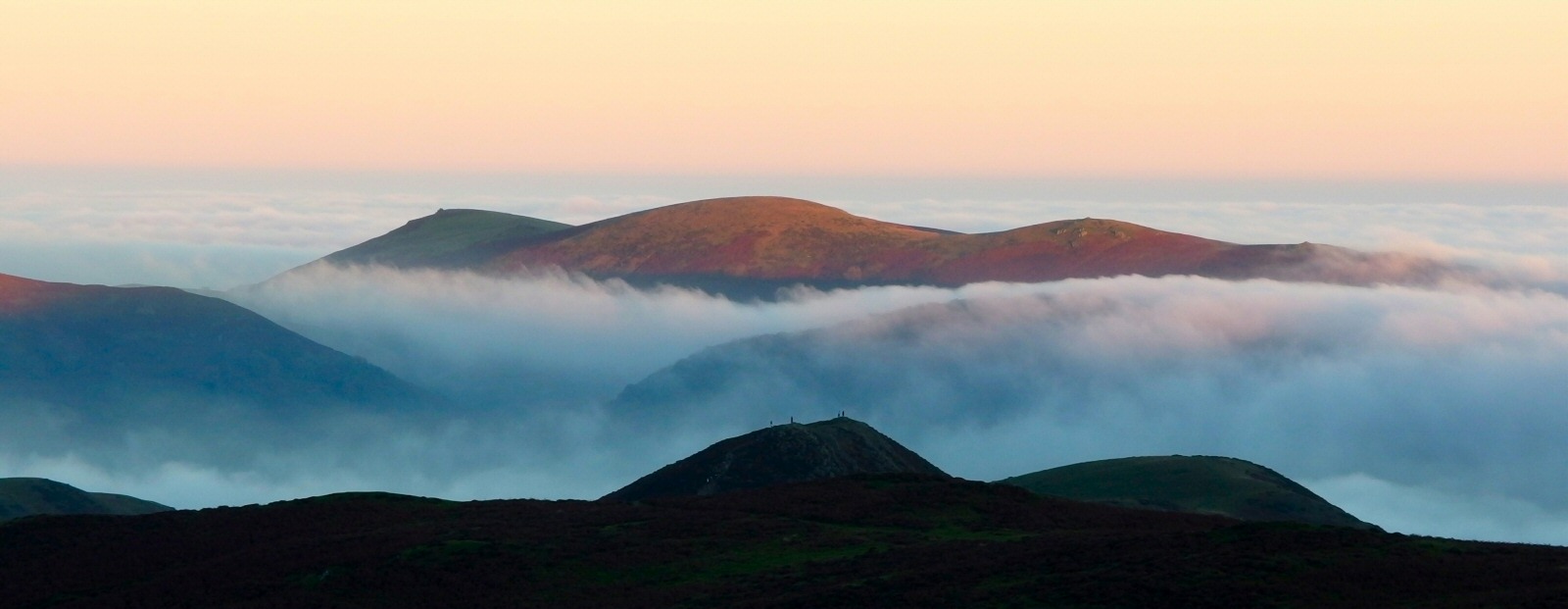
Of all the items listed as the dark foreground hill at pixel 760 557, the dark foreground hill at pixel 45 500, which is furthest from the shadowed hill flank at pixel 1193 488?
the dark foreground hill at pixel 45 500

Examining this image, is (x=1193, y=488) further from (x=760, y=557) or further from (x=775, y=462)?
(x=760, y=557)

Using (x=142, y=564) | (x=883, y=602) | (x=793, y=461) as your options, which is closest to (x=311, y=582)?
(x=142, y=564)

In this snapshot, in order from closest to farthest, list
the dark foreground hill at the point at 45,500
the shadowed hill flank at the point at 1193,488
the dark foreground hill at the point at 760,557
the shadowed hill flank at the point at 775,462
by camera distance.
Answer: the dark foreground hill at the point at 760,557 < the shadowed hill flank at the point at 775,462 < the shadowed hill flank at the point at 1193,488 < the dark foreground hill at the point at 45,500

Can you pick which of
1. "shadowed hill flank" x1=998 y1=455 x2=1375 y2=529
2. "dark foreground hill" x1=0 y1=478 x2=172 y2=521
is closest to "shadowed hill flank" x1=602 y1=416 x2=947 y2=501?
"shadowed hill flank" x1=998 y1=455 x2=1375 y2=529

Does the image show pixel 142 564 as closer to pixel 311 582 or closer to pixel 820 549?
pixel 311 582

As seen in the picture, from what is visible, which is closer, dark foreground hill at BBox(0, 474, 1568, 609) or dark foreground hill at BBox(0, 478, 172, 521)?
dark foreground hill at BBox(0, 474, 1568, 609)

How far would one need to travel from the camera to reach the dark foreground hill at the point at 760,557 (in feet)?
188

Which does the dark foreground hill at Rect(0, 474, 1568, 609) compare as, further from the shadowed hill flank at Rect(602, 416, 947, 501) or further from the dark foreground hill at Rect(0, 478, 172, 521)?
the dark foreground hill at Rect(0, 478, 172, 521)

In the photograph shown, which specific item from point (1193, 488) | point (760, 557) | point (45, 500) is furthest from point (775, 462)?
point (45, 500)

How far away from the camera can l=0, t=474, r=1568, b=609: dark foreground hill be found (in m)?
57.4

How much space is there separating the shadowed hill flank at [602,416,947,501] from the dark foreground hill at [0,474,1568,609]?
1120 inches

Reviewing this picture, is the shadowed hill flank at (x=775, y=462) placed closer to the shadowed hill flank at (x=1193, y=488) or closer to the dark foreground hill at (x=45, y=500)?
the shadowed hill flank at (x=1193, y=488)

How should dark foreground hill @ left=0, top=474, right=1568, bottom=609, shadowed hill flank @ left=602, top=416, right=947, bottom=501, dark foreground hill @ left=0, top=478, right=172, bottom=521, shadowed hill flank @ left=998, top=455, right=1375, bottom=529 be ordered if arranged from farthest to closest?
dark foreground hill @ left=0, top=478, right=172, bottom=521, shadowed hill flank @ left=998, top=455, right=1375, bottom=529, shadowed hill flank @ left=602, top=416, right=947, bottom=501, dark foreground hill @ left=0, top=474, right=1568, bottom=609

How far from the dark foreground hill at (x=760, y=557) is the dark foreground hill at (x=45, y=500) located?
65.5 m
